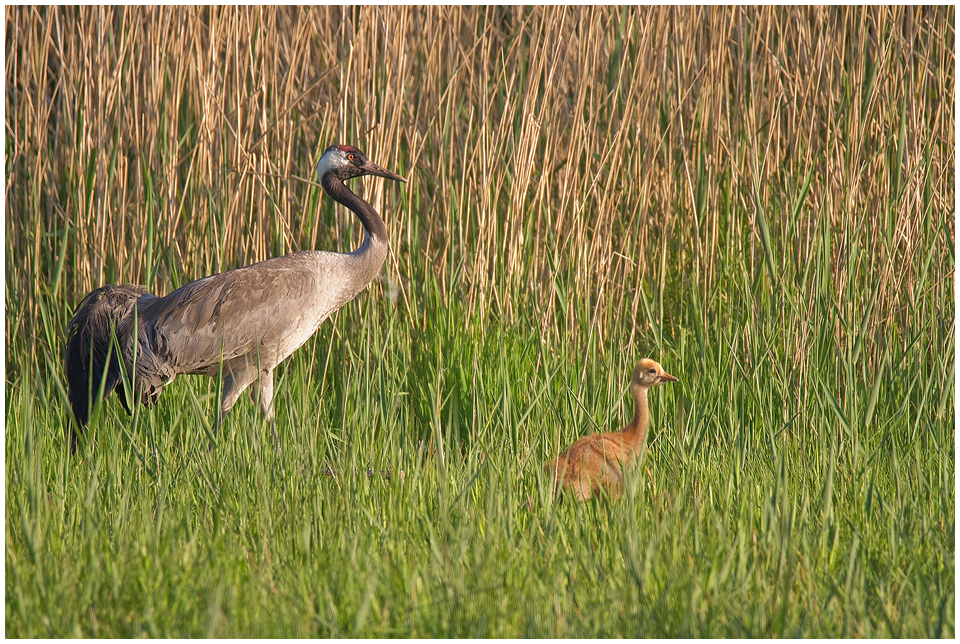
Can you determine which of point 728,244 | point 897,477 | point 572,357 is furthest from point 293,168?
point 897,477

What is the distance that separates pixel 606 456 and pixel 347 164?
5.47ft

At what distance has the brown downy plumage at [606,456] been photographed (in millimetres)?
2541

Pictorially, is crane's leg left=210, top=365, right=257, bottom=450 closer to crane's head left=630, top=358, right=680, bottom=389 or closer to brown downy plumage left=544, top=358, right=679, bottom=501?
brown downy plumage left=544, top=358, right=679, bottom=501

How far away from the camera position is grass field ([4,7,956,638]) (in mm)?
2851

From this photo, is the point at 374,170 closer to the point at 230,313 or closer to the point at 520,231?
the point at 520,231

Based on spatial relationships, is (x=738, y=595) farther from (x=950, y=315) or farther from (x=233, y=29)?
(x=233, y=29)

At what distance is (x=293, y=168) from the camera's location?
4.04 metres

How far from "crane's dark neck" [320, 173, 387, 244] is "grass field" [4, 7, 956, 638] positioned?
21cm

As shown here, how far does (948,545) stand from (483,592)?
1.25m

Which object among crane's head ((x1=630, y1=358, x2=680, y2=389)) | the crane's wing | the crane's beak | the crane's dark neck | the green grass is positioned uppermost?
the crane's beak

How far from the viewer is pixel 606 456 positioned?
106 inches

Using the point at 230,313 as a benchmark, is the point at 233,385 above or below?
below

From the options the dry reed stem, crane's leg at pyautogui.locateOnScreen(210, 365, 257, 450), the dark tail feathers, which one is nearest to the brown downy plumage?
the dry reed stem

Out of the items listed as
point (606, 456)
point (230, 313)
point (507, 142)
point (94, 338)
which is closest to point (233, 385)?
point (230, 313)
